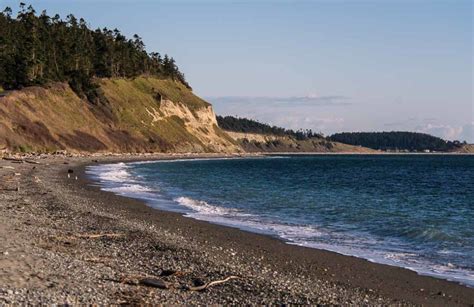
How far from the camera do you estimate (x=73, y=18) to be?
15788 centimetres

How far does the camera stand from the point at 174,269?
1417 centimetres

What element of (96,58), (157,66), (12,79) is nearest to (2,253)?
(12,79)

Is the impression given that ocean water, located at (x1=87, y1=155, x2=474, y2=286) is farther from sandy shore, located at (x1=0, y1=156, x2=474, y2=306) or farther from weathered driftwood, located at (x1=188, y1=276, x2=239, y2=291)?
weathered driftwood, located at (x1=188, y1=276, x2=239, y2=291)

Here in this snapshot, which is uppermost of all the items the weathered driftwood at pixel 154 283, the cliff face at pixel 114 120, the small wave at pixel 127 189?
the cliff face at pixel 114 120

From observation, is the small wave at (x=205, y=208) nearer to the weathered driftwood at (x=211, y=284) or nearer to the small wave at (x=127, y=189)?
the small wave at (x=127, y=189)

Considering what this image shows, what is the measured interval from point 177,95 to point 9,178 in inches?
5360

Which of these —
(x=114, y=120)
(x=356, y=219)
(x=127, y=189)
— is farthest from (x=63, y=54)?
(x=356, y=219)

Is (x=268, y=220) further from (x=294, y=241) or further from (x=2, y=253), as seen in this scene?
(x=2, y=253)

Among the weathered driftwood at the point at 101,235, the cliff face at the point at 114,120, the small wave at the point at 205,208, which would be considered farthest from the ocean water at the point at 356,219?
the cliff face at the point at 114,120

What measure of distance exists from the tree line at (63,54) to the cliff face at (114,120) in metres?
4.23

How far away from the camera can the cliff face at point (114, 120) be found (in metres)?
88.5

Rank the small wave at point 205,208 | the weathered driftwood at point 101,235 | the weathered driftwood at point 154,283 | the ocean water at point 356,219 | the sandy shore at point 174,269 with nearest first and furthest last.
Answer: the sandy shore at point 174,269, the weathered driftwood at point 154,283, the weathered driftwood at point 101,235, the ocean water at point 356,219, the small wave at point 205,208

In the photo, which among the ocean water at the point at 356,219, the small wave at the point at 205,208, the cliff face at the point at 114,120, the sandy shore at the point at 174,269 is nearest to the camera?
the sandy shore at the point at 174,269

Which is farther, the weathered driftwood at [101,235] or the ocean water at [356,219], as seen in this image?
the ocean water at [356,219]
